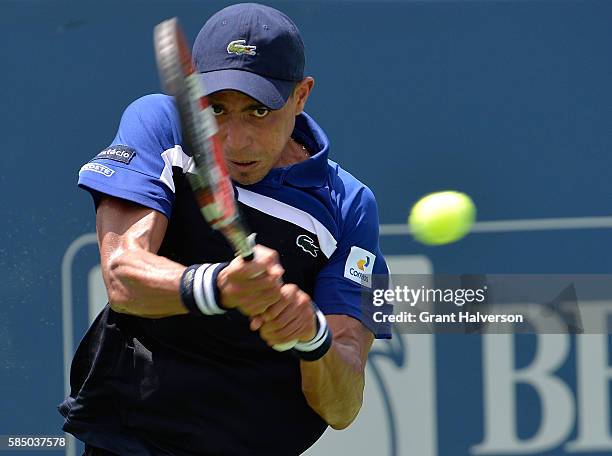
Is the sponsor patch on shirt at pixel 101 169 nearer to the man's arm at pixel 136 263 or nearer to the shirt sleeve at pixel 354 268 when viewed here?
the man's arm at pixel 136 263

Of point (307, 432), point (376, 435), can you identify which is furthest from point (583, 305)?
point (307, 432)

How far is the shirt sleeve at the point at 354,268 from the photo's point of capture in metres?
2.79

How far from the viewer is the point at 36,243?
373cm

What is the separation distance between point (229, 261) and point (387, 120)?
133 cm

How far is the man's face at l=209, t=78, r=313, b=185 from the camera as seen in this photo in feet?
8.43

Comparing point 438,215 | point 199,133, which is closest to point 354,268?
point 199,133

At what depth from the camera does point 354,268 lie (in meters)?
2.80

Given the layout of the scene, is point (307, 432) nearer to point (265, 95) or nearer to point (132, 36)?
point (265, 95)

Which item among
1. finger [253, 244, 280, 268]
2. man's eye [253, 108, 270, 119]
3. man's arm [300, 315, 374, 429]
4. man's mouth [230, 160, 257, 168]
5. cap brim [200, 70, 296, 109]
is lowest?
man's arm [300, 315, 374, 429]

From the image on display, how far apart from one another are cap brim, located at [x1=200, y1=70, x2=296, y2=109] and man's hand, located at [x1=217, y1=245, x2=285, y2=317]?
15.7 inches

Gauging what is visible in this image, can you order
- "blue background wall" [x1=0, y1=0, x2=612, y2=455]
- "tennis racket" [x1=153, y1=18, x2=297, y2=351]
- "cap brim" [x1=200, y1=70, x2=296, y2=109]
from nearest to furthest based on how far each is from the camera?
"tennis racket" [x1=153, y1=18, x2=297, y2=351], "cap brim" [x1=200, y1=70, x2=296, y2=109], "blue background wall" [x1=0, y1=0, x2=612, y2=455]

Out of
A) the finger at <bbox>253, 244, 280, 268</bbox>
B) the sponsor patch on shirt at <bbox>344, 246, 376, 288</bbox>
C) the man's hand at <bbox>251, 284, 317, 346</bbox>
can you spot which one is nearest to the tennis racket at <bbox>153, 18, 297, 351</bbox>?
the finger at <bbox>253, 244, 280, 268</bbox>

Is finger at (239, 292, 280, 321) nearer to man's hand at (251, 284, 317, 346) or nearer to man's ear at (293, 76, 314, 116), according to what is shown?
man's hand at (251, 284, 317, 346)

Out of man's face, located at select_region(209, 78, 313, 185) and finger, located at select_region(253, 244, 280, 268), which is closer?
finger, located at select_region(253, 244, 280, 268)
